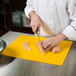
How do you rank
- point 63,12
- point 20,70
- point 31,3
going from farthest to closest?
point 31,3
point 63,12
point 20,70

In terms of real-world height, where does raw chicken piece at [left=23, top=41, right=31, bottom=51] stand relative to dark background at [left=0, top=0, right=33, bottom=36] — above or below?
above

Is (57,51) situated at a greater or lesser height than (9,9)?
greater

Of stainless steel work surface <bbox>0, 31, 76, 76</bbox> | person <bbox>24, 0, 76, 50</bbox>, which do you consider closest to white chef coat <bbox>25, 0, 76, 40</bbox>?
person <bbox>24, 0, 76, 50</bbox>

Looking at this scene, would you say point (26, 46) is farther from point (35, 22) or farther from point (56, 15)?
point (56, 15)

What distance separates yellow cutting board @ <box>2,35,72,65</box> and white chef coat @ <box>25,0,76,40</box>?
0.10 m

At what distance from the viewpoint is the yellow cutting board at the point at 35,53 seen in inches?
37.0

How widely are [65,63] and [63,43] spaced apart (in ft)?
0.77

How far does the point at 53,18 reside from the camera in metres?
1.15

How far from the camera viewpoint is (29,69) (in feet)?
2.82

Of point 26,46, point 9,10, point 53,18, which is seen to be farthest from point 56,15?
point 9,10

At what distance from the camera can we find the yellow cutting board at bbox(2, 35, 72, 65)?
37.0 inches

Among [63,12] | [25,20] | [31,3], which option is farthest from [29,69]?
[25,20]

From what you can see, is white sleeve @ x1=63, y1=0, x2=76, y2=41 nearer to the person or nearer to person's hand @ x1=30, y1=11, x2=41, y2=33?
the person

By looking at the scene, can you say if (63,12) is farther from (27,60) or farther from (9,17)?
(9,17)
